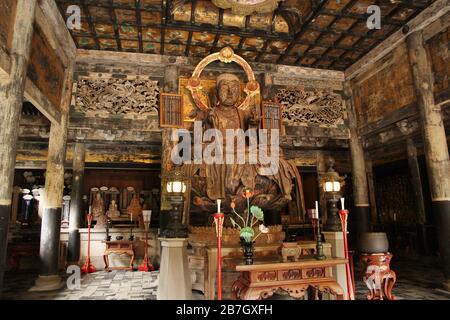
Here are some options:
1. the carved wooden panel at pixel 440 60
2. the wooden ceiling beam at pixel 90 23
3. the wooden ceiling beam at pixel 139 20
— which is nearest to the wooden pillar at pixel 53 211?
the wooden ceiling beam at pixel 90 23

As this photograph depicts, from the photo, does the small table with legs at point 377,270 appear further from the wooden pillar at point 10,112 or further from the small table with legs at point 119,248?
the small table with legs at point 119,248

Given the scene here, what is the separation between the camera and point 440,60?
207 inches

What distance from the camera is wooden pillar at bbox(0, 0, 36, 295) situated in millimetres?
3504

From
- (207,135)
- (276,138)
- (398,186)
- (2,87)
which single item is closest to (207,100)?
(207,135)

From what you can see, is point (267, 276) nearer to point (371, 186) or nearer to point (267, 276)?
point (267, 276)

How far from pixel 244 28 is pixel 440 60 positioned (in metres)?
3.60

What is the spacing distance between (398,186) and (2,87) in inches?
419

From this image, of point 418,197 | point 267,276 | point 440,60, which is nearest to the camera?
point 267,276

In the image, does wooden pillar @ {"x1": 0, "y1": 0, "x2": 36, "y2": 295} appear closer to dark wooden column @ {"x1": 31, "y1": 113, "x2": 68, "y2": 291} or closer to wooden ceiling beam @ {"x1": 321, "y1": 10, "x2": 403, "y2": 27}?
dark wooden column @ {"x1": 31, "y1": 113, "x2": 68, "y2": 291}

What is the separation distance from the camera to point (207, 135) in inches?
247

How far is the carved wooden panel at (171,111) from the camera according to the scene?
21.2ft

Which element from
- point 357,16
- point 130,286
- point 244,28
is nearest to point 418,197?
point 357,16

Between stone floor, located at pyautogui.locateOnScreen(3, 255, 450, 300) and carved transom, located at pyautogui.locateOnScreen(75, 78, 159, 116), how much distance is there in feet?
11.2
